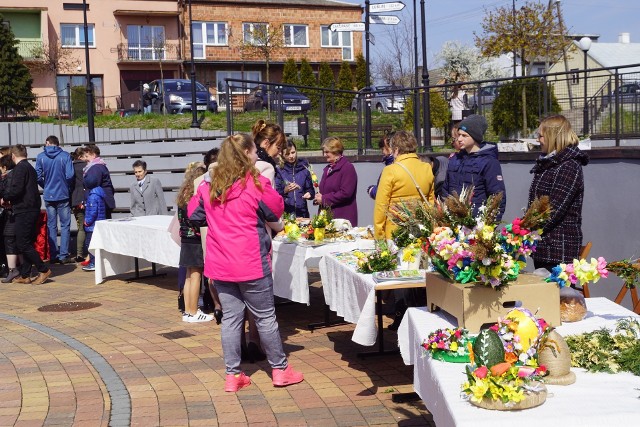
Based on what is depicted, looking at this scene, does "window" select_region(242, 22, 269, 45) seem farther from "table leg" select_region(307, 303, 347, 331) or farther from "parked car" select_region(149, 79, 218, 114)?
"table leg" select_region(307, 303, 347, 331)

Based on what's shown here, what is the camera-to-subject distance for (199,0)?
54.3 meters

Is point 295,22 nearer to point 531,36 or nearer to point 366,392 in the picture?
point 531,36

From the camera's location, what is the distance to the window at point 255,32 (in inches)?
2090

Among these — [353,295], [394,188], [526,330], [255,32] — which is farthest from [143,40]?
[526,330]

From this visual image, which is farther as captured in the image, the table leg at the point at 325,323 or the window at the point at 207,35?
the window at the point at 207,35

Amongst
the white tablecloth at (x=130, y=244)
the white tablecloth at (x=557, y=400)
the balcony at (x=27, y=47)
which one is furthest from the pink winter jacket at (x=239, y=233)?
the balcony at (x=27, y=47)

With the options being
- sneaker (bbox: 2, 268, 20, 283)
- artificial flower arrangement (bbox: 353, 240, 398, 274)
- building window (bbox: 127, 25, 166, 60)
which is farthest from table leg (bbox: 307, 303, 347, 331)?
building window (bbox: 127, 25, 166, 60)

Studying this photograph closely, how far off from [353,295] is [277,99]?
9885 millimetres

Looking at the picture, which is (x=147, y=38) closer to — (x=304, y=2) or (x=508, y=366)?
(x=304, y=2)

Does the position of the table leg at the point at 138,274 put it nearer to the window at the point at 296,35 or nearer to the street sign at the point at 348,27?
the street sign at the point at 348,27

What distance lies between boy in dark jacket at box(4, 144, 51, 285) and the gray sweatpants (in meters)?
6.88

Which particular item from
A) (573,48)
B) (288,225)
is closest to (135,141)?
(288,225)

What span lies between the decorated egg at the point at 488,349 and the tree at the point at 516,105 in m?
8.52

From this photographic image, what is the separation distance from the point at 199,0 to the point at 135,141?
3582 cm
